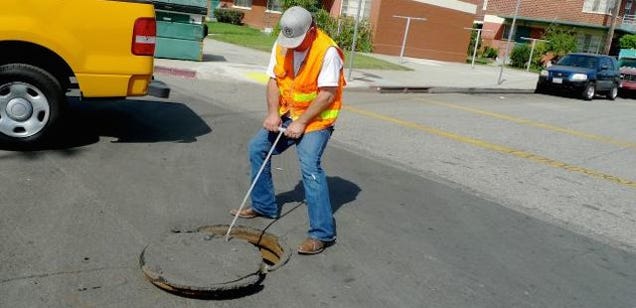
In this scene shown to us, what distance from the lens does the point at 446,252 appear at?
183 inches

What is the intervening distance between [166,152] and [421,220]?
282 centimetres

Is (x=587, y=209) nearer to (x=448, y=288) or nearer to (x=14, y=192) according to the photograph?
(x=448, y=288)

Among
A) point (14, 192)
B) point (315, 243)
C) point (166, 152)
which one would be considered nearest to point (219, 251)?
point (315, 243)

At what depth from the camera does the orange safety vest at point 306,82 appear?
412 cm

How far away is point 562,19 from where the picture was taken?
44.4 m

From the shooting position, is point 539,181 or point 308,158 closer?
point 308,158

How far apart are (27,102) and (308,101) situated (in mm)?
3179

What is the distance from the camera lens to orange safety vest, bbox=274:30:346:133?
4.12 metres

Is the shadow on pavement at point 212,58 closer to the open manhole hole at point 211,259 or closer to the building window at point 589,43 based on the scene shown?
the open manhole hole at point 211,259

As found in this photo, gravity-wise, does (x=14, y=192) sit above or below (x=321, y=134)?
below

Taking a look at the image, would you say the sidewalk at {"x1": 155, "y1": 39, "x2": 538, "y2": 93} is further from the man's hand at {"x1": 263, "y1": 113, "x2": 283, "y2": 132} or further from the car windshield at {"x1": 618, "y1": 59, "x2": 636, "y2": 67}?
the man's hand at {"x1": 263, "y1": 113, "x2": 283, "y2": 132}

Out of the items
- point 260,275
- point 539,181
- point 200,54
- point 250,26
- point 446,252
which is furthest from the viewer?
point 250,26

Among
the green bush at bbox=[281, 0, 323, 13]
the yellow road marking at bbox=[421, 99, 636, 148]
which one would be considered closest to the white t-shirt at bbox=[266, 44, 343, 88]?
the yellow road marking at bbox=[421, 99, 636, 148]

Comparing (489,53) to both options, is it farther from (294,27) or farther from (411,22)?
(294,27)
